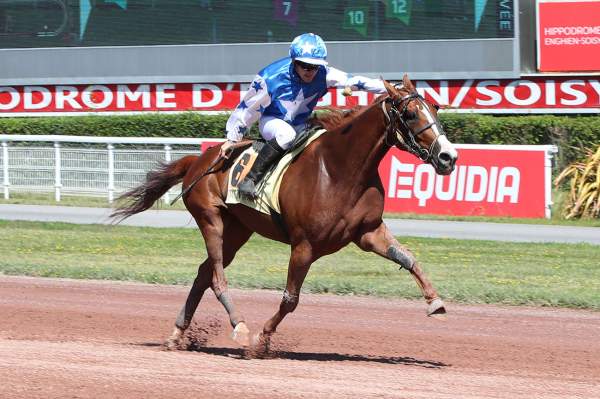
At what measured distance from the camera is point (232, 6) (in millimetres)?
24031

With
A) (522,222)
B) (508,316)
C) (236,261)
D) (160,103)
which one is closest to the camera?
(508,316)

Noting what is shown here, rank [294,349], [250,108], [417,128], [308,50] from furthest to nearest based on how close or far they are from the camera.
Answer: [294,349]
[250,108]
[308,50]
[417,128]

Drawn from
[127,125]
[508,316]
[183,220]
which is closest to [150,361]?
[508,316]

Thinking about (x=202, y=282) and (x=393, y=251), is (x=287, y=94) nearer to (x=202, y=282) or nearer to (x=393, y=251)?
(x=393, y=251)

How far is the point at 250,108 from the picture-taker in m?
7.62

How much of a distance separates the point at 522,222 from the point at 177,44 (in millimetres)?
10828

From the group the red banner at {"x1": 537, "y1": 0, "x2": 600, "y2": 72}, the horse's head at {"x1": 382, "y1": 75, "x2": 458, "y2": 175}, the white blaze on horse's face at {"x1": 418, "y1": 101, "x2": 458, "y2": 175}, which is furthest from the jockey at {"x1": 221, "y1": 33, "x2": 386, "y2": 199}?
the red banner at {"x1": 537, "y1": 0, "x2": 600, "y2": 72}

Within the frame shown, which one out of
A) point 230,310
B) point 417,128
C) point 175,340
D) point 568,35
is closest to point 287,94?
point 417,128

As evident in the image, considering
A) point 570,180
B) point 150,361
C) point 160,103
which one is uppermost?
point 160,103

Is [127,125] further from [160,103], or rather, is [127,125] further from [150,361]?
[150,361]

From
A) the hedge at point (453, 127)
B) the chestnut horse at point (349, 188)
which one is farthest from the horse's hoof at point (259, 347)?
the hedge at point (453, 127)

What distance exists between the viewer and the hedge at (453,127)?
65.1 ft

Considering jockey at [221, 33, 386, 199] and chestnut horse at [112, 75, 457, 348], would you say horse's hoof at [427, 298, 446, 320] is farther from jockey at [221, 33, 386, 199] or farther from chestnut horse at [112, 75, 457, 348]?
jockey at [221, 33, 386, 199]

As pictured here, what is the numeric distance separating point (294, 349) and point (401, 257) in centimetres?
144
